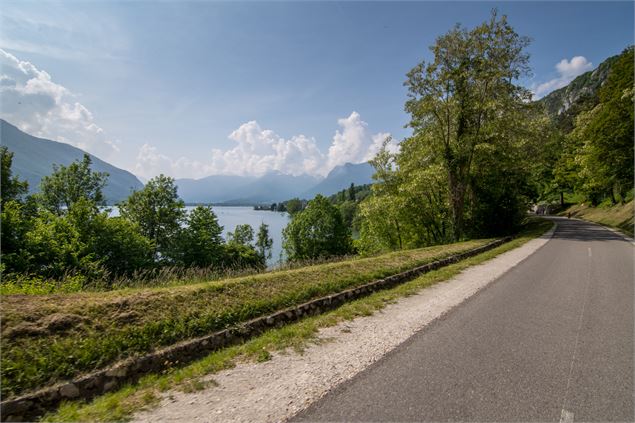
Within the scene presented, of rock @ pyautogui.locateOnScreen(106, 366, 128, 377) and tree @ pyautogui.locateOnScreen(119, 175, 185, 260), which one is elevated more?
tree @ pyautogui.locateOnScreen(119, 175, 185, 260)

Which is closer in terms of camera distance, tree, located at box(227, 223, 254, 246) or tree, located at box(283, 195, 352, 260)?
tree, located at box(283, 195, 352, 260)

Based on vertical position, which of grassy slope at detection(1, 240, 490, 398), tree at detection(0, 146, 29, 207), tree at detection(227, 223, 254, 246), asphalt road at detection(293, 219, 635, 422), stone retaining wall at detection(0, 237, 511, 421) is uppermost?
tree at detection(0, 146, 29, 207)

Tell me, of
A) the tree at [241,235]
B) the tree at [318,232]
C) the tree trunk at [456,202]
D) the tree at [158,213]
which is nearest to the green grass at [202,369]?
the tree trunk at [456,202]

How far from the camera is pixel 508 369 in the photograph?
15.6ft

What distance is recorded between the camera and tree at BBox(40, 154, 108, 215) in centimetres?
3716

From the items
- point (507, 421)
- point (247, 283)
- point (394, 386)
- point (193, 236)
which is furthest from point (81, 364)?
point (193, 236)

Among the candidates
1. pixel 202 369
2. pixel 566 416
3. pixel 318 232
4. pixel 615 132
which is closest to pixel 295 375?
pixel 202 369

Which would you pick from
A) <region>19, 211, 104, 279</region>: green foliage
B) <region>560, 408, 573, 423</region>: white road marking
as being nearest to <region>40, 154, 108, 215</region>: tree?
<region>19, 211, 104, 279</region>: green foliage

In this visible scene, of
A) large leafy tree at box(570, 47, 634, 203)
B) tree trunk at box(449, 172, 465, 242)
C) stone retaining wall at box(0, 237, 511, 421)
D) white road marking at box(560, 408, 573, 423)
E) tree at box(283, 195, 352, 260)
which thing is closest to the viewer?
white road marking at box(560, 408, 573, 423)

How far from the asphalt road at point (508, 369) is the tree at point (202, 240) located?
33.9m

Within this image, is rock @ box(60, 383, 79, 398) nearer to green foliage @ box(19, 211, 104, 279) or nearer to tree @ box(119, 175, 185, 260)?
green foliage @ box(19, 211, 104, 279)

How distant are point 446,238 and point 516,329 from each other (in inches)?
950

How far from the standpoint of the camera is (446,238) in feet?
95.6

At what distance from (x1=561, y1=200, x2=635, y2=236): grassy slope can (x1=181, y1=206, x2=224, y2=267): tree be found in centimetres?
4151
